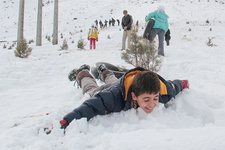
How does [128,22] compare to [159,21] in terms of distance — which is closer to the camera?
[159,21]

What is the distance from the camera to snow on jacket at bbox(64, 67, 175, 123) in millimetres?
1602

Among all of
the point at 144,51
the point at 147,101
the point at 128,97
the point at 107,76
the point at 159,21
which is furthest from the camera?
the point at 159,21

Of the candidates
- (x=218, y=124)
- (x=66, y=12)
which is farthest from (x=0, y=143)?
(x=66, y=12)

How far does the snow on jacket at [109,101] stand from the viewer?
A: 5.25ft

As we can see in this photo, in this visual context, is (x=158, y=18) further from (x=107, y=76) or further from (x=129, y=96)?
(x=129, y=96)

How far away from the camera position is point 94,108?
166cm

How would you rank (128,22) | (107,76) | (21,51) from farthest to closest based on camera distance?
(128,22)
(21,51)
(107,76)

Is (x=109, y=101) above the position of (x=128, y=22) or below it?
below

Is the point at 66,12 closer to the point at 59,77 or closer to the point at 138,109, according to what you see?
the point at 59,77

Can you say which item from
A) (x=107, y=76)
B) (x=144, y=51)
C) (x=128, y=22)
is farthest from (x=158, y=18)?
(x=107, y=76)

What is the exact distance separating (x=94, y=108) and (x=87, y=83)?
938 mm

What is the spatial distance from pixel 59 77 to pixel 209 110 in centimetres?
325

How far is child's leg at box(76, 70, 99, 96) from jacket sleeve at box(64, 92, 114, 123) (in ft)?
1.92

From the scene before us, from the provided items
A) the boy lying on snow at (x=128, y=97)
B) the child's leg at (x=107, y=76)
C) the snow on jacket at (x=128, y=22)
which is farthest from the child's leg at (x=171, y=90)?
the snow on jacket at (x=128, y=22)
